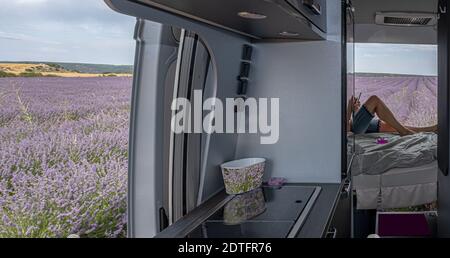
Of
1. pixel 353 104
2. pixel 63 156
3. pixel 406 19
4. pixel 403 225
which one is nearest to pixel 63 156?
pixel 63 156

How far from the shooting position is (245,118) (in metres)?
1.87

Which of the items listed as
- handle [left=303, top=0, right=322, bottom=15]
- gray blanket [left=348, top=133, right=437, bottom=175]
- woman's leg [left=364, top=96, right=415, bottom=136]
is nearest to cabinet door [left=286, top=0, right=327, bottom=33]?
handle [left=303, top=0, right=322, bottom=15]

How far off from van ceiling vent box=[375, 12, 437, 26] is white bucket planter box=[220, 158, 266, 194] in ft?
7.90

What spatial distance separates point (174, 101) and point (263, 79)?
2.02 feet

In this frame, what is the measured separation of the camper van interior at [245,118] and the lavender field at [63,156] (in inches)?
3.3

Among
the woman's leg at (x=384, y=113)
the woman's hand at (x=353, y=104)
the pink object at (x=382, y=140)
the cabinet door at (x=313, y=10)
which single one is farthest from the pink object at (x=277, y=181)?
the woman's leg at (x=384, y=113)

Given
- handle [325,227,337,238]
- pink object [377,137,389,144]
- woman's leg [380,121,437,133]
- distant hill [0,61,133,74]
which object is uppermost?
distant hill [0,61,133,74]

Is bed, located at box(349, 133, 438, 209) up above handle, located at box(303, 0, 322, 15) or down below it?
below

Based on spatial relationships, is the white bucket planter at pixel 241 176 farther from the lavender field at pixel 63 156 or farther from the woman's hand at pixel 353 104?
the woman's hand at pixel 353 104

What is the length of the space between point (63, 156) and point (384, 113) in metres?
3.48

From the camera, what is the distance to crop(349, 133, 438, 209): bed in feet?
9.73

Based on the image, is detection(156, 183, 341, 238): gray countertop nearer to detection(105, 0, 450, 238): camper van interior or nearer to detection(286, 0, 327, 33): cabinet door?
detection(105, 0, 450, 238): camper van interior

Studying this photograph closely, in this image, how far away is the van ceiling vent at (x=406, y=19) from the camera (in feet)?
11.0
